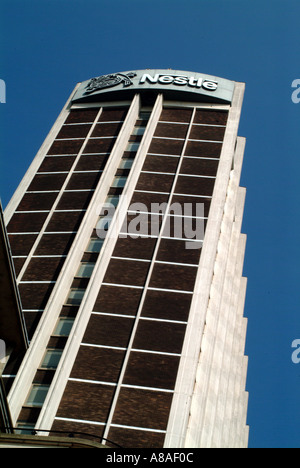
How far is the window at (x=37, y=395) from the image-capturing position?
4066 cm

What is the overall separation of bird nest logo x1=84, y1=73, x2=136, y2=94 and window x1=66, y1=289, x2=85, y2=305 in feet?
88.0

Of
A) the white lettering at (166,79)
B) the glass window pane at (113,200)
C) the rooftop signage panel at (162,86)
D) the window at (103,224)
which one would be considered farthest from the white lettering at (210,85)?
the window at (103,224)

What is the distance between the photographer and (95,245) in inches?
2000

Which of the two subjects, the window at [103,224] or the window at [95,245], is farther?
the window at [103,224]

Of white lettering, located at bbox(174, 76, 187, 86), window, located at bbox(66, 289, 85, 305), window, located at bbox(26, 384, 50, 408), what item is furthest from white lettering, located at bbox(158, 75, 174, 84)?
window, located at bbox(26, 384, 50, 408)

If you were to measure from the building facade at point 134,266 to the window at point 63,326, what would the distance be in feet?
0.51

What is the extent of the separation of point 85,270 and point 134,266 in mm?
3945

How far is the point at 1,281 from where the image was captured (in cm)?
2342

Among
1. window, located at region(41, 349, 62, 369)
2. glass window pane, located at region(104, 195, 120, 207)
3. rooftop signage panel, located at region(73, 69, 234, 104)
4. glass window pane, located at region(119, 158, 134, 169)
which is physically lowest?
window, located at region(41, 349, 62, 369)

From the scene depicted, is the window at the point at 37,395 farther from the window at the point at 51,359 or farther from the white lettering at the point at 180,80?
the white lettering at the point at 180,80

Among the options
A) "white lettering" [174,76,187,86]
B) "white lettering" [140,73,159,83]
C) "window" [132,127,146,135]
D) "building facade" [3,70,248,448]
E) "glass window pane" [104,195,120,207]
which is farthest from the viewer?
"white lettering" [140,73,159,83]

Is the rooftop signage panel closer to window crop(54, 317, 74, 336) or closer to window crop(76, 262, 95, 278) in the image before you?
window crop(76, 262, 95, 278)

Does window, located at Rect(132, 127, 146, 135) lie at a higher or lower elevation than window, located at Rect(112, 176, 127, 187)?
higher

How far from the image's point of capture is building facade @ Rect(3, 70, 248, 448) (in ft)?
130
